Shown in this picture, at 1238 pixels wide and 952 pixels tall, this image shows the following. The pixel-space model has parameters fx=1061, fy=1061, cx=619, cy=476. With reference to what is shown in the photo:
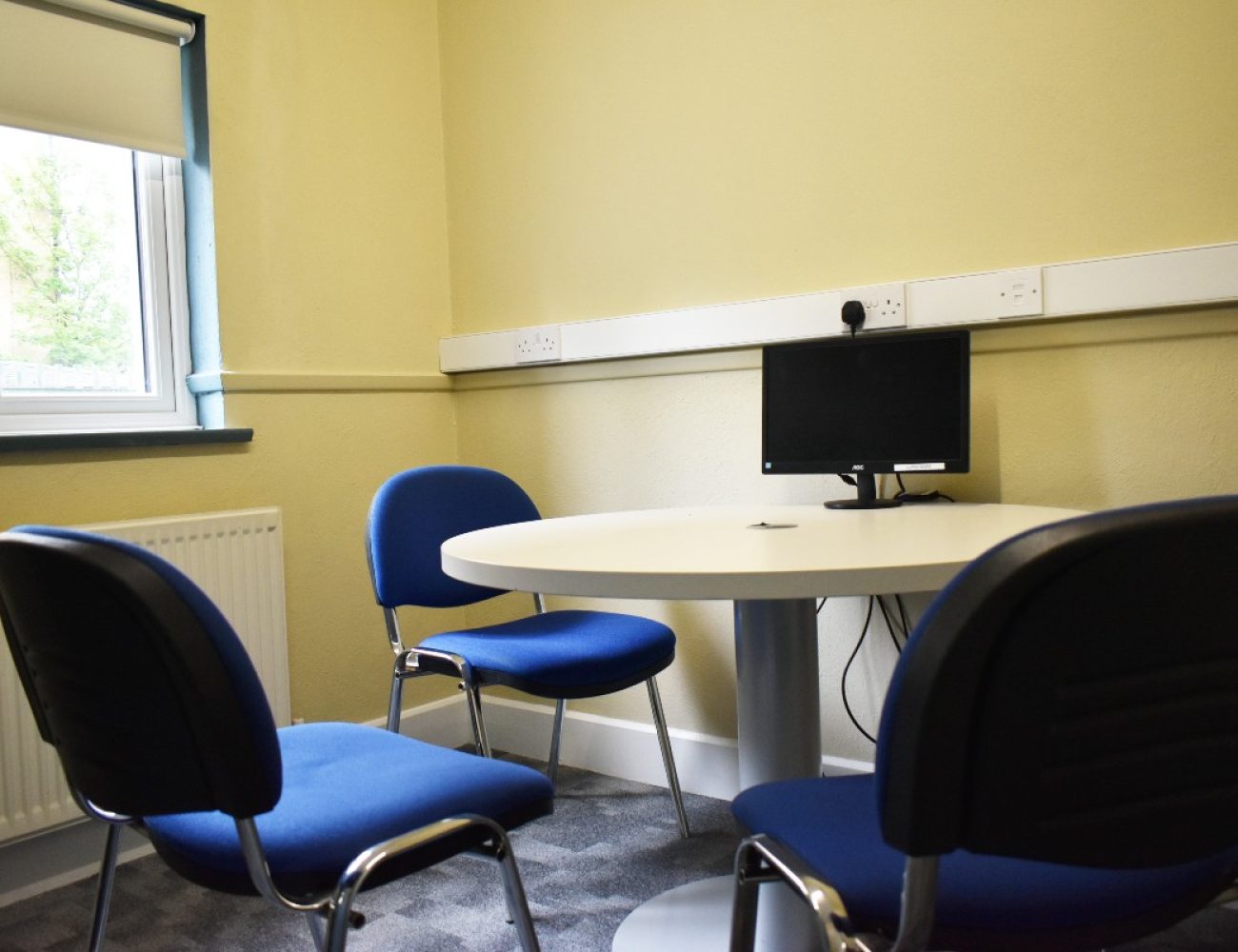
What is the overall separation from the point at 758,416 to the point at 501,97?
4.03 ft

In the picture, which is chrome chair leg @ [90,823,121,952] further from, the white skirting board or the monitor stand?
the white skirting board

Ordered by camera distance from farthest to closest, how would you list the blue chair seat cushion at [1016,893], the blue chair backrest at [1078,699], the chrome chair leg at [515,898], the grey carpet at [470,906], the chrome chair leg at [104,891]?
1. the grey carpet at [470,906]
2. the chrome chair leg at [104,891]
3. the chrome chair leg at [515,898]
4. the blue chair seat cushion at [1016,893]
5. the blue chair backrest at [1078,699]

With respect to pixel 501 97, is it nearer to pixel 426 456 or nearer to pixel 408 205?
pixel 408 205

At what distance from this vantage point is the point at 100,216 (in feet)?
8.16

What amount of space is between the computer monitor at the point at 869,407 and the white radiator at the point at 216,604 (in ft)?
3.99

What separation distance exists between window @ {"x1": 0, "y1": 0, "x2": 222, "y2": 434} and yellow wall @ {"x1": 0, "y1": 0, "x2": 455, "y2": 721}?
3.8 inches

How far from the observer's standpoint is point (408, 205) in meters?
3.05

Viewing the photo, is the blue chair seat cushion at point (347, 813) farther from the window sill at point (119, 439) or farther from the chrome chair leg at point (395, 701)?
the window sill at point (119, 439)

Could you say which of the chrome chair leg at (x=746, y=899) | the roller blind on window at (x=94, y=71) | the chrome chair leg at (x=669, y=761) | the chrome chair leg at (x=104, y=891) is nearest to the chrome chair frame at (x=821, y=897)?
the chrome chair leg at (x=746, y=899)

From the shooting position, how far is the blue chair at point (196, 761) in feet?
3.30

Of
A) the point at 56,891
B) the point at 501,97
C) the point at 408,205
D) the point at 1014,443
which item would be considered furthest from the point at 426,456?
the point at 1014,443

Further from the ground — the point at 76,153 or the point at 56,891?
the point at 76,153

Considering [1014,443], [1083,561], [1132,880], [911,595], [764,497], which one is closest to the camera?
[1083,561]

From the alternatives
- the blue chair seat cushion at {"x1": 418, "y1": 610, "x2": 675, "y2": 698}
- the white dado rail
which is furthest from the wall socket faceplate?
the blue chair seat cushion at {"x1": 418, "y1": 610, "x2": 675, "y2": 698}
